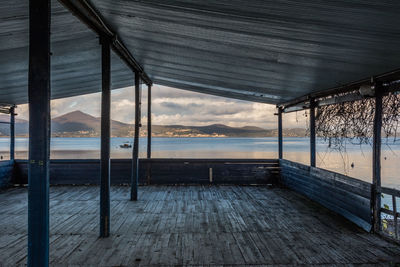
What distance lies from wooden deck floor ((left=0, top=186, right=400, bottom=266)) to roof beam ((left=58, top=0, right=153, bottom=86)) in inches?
112

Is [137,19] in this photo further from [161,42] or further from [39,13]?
[39,13]

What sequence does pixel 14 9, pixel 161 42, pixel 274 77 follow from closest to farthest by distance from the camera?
pixel 14 9, pixel 161 42, pixel 274 77

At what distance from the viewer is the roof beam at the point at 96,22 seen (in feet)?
8.11

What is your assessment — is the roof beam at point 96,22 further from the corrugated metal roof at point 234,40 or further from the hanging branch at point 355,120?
the hanging branch at point 355,120

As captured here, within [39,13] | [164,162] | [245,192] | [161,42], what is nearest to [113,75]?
[161,42]

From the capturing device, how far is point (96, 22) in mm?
→ 2951

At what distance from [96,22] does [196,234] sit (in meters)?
3.27

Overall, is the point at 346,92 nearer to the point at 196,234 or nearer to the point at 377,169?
the point at 377,169

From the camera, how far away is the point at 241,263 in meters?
2.76

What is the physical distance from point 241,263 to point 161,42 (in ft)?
10.4

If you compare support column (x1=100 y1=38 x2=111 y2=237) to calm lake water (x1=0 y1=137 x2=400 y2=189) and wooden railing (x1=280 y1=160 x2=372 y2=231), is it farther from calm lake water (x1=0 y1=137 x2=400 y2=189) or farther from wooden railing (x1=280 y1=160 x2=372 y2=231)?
wooden railing (x1=280 y1=160 x2=372 y2=231)

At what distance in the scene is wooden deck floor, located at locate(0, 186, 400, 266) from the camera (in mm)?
2883

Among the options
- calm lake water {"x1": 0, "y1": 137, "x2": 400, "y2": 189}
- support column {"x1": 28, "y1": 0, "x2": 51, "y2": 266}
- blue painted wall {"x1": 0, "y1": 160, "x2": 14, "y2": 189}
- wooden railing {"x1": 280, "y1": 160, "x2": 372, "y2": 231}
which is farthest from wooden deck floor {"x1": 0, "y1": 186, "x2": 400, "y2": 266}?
blue painted wall {"x1": 0, "y1": 160, "x2": 14, "y2": 189}

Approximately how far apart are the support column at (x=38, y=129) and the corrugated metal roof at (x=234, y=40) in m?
0.43
